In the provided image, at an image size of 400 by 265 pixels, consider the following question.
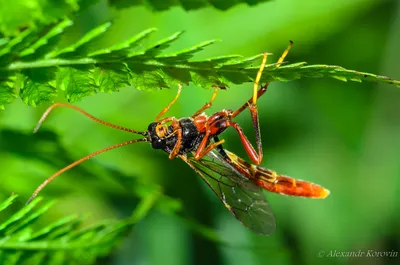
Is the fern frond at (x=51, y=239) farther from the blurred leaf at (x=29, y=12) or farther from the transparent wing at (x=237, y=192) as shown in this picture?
the blurred leaf at (x=29, y=12)

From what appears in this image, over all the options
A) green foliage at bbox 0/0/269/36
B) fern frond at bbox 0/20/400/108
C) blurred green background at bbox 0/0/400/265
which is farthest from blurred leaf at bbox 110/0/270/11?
blurred green background at bbox 0/0/400/265

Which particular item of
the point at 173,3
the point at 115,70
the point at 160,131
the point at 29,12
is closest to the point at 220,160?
the point at 160,131

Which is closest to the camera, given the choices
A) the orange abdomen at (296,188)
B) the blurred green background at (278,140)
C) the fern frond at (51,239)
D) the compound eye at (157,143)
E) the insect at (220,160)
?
the fern frond at (51,239)

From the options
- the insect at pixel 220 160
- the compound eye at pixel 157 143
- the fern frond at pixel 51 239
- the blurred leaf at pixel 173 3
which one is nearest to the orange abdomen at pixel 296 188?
the insect at pixel 220 160

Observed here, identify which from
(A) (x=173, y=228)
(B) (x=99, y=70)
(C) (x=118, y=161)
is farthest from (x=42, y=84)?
(A) (x=173, y=228)

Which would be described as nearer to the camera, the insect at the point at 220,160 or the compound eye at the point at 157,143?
the compound eye at the point at 157,143

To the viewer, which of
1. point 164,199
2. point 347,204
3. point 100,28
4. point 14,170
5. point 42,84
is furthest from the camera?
point 347,204

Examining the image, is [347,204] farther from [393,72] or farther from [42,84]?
[42,84]
